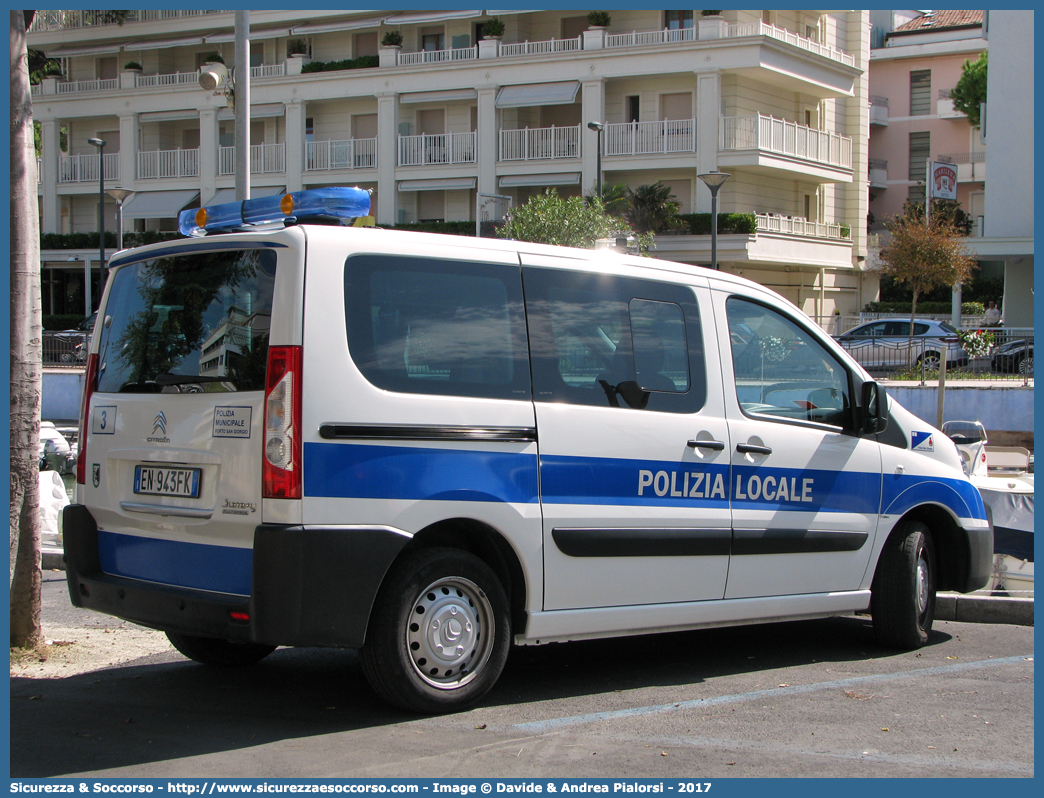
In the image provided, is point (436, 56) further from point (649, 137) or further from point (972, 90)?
point (972, 90)

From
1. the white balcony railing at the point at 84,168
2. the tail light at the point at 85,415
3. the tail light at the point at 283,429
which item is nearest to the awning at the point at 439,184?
the white balcony railing at the point at 84,168

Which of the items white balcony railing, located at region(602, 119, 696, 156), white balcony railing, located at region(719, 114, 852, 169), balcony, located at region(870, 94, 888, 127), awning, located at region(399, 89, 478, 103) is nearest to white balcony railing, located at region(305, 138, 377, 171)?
awning, located at region(399, 89, 478, 103)

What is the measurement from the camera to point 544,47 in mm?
41156

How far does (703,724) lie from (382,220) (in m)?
40.1

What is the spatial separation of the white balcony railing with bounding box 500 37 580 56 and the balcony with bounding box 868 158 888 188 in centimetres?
2449

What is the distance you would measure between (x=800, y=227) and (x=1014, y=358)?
62.5ft

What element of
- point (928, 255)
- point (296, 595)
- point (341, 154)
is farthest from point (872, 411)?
point (341, 154)

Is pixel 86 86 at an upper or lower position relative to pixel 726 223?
upper

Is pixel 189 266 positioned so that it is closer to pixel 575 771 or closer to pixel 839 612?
pixel 575 771

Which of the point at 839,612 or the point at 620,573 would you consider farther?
the point at 839,612

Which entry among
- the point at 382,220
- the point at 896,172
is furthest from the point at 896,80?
the point at 382,220

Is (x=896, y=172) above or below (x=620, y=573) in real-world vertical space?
above

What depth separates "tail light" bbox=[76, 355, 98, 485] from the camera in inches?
215

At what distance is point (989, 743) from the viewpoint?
4.88m
